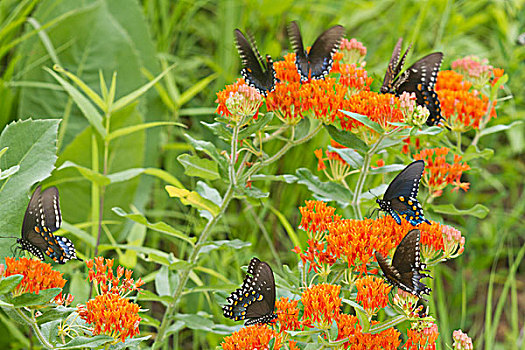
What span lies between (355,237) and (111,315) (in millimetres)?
641

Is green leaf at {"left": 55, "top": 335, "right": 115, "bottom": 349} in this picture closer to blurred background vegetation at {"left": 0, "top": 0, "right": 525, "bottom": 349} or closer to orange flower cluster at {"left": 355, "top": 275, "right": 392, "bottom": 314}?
orange flower cluster at {"left": 355, "top": 275, "right": 392, "bottom": 314}

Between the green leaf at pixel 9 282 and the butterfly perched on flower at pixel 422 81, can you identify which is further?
the butterfly perched on flower at pixel 422 81

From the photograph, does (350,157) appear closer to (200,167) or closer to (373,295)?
(200,167)

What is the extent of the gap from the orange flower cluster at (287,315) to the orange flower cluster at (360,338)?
11 centimetres

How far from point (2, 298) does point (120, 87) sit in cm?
218

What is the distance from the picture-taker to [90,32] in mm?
3348

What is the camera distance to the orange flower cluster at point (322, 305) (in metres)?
1.43

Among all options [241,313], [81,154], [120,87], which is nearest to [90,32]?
[120,87]

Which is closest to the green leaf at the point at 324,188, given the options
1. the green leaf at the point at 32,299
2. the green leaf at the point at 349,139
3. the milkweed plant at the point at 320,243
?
the milkweed plant at the point at 320,243

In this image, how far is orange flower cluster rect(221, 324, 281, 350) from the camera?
54.6 inches

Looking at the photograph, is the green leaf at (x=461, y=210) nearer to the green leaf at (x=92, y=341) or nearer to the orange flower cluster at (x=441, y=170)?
the orange flower cluster at (x=441, y=170)

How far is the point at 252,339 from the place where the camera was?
54.8 inches

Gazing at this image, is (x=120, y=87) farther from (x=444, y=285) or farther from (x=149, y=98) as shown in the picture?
(x=444, y=285)

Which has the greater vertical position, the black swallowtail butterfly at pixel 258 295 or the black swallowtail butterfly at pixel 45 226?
the black swallowtail butterfly at pixel 45 226
